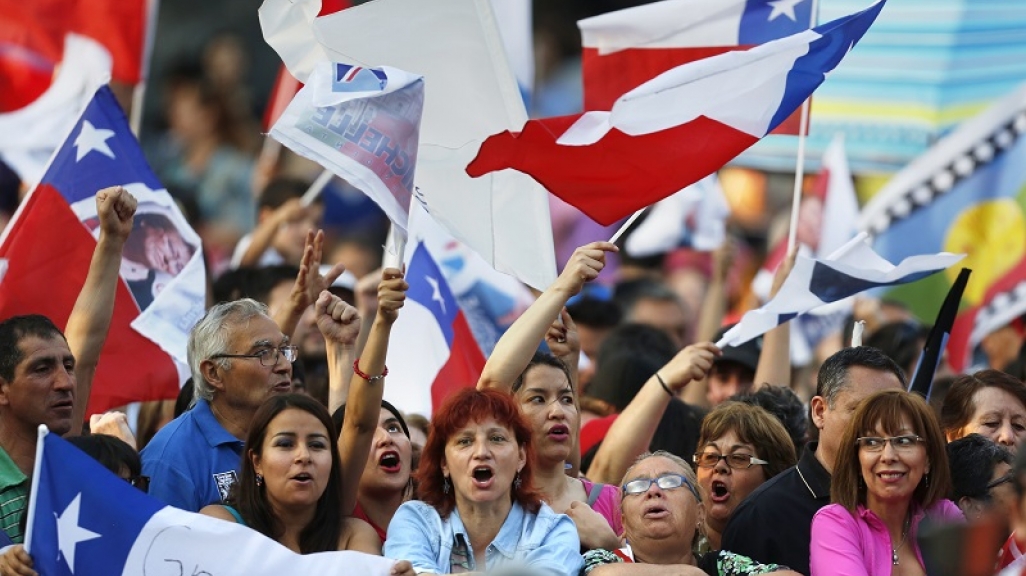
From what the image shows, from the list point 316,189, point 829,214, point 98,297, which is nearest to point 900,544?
point 98,297

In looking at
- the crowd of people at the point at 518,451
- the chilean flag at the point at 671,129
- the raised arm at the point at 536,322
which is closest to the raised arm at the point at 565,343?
the crowd of people at the point at 518,451

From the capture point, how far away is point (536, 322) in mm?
6859

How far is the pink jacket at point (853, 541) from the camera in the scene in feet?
20.3

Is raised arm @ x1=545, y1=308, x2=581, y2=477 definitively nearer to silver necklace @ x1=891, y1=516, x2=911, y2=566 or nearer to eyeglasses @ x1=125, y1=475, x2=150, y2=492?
silver necklace @ x1=891, y1=516, x2=911, y2=566

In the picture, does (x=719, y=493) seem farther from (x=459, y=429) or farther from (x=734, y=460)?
(x=459, y=429)

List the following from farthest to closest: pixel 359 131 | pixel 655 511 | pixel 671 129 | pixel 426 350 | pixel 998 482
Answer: pixel 426 350, pixel 671 129, pixel 359 131, pixel 998 482, pixel 655 511

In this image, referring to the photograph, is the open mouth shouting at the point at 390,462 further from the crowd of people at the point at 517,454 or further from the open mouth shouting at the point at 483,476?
the open mouth shouting at the point at 483,476

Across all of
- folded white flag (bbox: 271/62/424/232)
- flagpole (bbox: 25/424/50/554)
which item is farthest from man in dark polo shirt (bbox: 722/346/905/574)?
flagpole (bbox: 25/424/50/554)

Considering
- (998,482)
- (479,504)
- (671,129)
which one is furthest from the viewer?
(671,129)

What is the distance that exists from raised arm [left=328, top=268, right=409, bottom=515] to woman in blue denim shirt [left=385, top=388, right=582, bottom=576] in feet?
0.91

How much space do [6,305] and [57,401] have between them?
47.9 inches

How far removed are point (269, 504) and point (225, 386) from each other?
0.89m

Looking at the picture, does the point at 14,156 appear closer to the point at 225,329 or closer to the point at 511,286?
the point at 511,286

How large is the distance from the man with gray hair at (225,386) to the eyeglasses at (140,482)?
9 centimetres
